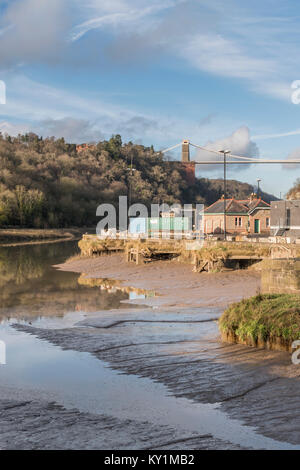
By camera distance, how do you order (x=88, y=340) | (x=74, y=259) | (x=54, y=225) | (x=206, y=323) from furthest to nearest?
(x=54, y=225) < (x=74, y=259) < (x=206, y=323) < (x=88, y=340)

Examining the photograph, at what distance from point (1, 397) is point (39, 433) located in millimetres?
2085

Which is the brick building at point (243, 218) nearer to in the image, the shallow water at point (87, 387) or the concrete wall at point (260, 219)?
the concrete wall at point (260, 219)

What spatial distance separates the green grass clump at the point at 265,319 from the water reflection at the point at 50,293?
8.23 m

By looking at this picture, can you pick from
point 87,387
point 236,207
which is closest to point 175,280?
point 87,387

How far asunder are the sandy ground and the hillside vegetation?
24607mm

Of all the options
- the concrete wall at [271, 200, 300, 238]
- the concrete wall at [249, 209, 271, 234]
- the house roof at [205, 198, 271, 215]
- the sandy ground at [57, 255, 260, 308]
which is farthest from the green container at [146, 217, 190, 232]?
the sandy ground at [57, 255, 260, 308]

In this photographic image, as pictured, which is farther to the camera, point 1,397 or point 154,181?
point 154,181

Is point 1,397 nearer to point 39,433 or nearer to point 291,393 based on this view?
point 39,433

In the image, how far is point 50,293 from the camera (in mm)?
25469

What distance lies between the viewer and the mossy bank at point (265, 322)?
1116cm

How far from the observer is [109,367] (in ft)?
37.4

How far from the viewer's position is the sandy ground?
21.4m

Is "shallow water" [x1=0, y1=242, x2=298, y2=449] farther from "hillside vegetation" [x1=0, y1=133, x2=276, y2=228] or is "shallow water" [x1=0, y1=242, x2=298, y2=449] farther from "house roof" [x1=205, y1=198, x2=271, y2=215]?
"hillside vegetation" [x1=0, y1=133, x2=276, y2=228]
